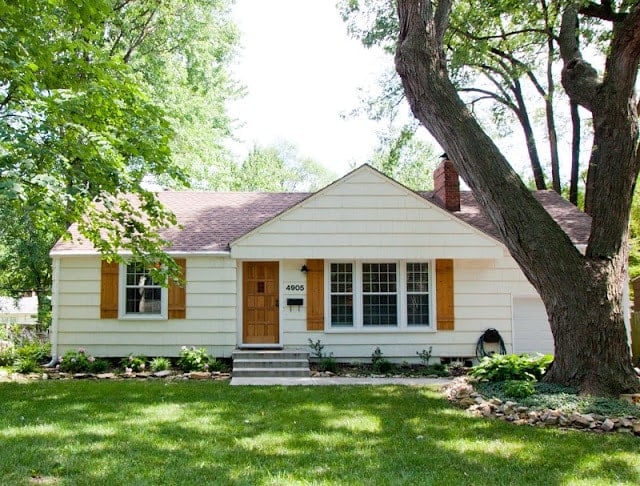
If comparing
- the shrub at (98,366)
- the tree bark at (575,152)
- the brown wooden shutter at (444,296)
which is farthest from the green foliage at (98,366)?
the tree bark at (575,152)

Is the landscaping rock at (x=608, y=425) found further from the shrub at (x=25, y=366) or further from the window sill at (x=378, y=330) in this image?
the shrub at (x=25, y=366)

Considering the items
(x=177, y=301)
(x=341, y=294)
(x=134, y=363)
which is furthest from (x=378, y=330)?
(x=134, y=363)

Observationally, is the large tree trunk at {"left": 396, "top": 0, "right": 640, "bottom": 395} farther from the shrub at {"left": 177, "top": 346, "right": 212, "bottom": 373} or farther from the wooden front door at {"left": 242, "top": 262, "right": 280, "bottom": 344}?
the shrub at {"left": 177, "top": 346, "right": 212, "bottom": 373}

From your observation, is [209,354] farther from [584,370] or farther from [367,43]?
[367,43]

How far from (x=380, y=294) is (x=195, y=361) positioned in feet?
14.6

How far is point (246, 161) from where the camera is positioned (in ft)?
142

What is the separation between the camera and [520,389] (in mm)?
8055

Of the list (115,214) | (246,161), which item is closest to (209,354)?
(115,214)

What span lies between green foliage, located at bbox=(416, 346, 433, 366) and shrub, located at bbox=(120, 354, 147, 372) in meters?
6.18

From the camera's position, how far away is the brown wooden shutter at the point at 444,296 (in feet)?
43.9

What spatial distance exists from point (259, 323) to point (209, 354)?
134cm

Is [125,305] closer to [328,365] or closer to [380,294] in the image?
[328,365]

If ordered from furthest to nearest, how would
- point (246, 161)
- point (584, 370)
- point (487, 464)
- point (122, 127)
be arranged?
point (246, 161) < point (122, 127) < point (584, 370) < point (487, 464)

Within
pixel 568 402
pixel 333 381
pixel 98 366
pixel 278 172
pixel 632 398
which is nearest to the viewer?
pixel 568 402
